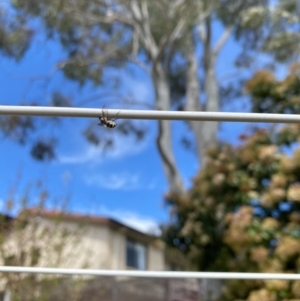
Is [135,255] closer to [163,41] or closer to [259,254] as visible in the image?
[163,41]

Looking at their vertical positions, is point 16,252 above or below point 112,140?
below

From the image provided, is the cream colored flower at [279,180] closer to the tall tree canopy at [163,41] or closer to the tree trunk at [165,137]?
the tree trunk at [165,137]

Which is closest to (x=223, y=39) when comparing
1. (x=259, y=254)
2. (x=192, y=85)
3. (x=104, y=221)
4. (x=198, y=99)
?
(x=192, y=85)

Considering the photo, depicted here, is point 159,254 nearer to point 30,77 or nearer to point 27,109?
point 30,77

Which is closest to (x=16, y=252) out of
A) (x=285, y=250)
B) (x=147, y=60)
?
(x=285, y=250)

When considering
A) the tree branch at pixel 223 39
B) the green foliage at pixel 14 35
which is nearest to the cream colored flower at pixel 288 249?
the tree branch at pixel 223 39

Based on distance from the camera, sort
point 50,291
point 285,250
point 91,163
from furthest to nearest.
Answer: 1. point 91,163
2. point 50,291
3. point 285,250

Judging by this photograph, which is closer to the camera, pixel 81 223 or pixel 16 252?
pixel 16 252

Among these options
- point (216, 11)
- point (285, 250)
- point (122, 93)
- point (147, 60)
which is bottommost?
point (285, 250)
